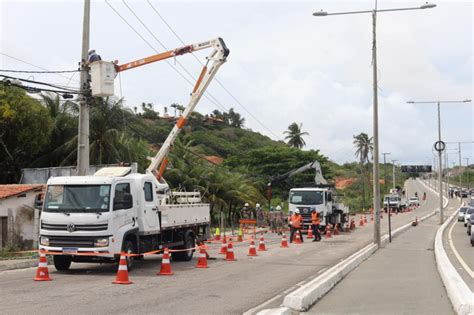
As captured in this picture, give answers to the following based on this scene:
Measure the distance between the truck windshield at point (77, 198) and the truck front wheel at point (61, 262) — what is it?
1.36 m

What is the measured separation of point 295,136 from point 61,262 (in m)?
84.5

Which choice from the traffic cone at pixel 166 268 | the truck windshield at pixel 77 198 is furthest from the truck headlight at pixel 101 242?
the traffic cone at pixel 166 268

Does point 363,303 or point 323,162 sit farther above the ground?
point 323,162

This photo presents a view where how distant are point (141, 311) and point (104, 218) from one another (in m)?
5.42

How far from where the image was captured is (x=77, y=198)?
15273 mm

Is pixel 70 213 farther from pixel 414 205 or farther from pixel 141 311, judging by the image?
pixel 414 205

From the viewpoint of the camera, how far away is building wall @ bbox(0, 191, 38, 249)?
2160cm

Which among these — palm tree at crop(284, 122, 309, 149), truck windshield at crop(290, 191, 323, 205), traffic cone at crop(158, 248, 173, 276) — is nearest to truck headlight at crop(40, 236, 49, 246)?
traffic cone at crop(158, 248, 173, 276)

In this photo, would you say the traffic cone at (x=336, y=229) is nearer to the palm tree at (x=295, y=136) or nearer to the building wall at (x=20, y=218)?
the building wall at (x=20, y=218)

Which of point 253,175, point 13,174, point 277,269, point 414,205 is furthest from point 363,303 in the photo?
point 414,205

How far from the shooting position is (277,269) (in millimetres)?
17250

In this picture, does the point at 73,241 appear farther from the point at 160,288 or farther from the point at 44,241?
the point at 160,288

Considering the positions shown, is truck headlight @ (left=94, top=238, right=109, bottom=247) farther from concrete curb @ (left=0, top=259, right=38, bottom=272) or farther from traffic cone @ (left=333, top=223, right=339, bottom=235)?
traffic cone @ (left=333, top=223, right=339, bottom=235)

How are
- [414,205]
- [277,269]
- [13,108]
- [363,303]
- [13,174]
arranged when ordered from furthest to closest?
1. [414,205]
2. [13,174]
3. [13,108]
4. [277,269]
5. [363,303]
